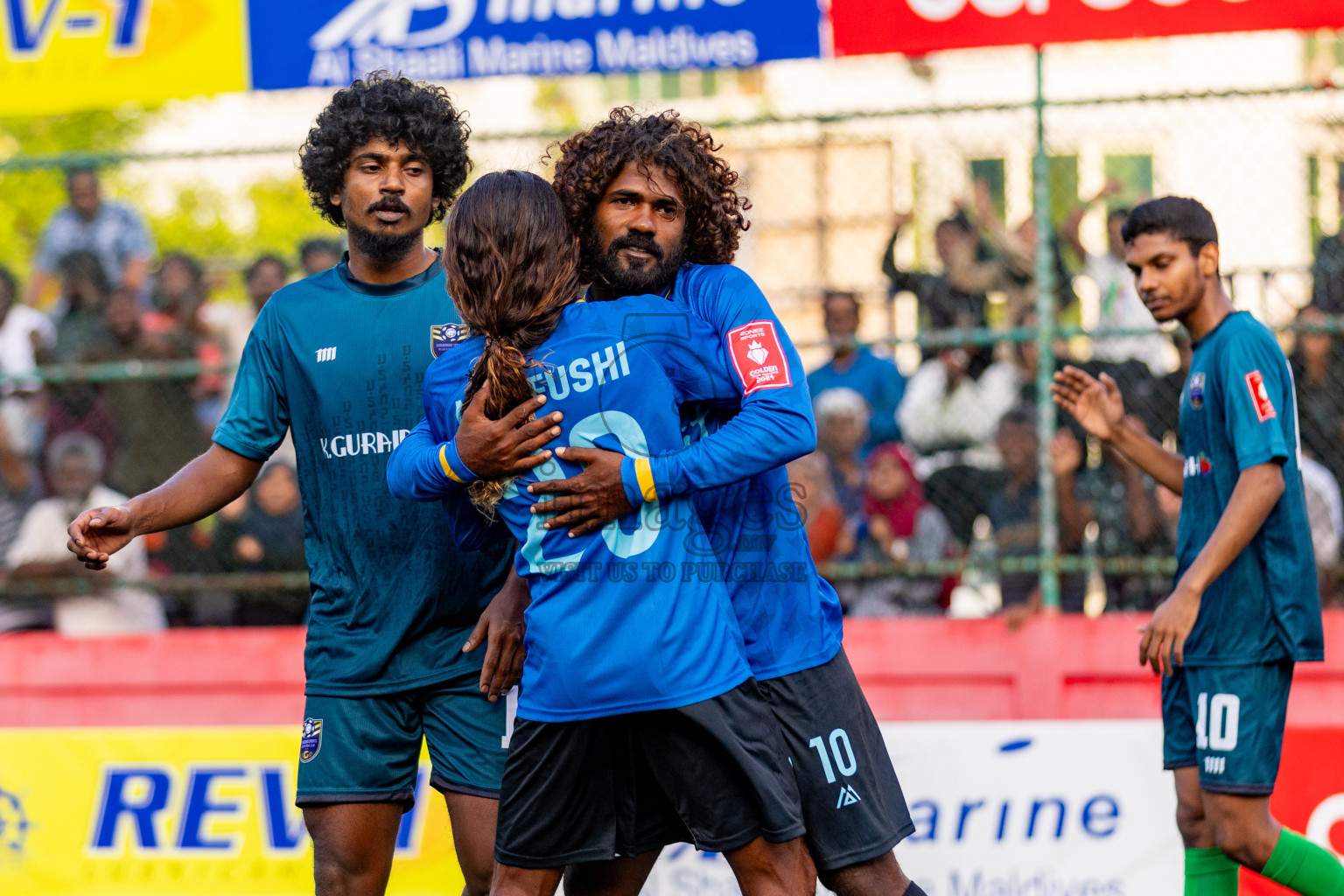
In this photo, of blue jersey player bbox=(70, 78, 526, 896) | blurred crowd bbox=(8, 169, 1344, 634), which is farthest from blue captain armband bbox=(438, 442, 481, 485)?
blurred crowd bbox=(8, 169, 1344, 634)

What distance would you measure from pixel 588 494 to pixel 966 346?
4.63 m

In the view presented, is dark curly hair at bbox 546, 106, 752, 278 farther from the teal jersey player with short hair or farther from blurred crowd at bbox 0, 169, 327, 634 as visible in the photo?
blurred crowd at bbox 0, 169, 327, 634

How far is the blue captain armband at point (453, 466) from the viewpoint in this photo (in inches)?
119

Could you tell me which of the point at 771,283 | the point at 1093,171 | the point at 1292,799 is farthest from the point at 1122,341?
the point at 771,283

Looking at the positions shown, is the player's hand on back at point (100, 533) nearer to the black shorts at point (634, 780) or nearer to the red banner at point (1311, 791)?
the black shorts at point (634, 780)

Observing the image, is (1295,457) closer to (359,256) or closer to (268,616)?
(359,256)

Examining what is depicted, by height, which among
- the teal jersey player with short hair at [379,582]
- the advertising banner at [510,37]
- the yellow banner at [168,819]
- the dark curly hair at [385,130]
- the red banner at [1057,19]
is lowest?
the yellow banner at [168,819]

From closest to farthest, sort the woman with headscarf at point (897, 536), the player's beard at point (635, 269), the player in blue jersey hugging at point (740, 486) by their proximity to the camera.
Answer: the player in blue jersey hugging at point (740, 486)
the player's beard at point (635, 269)
the woman with headscarf at point (897, 536)

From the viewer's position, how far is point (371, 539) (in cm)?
370

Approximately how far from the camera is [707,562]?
303 centimetres

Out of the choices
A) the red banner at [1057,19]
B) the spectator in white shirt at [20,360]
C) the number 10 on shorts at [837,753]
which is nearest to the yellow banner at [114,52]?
the spectator in white shirt at [20,360]

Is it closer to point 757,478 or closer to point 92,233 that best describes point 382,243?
point 757,478

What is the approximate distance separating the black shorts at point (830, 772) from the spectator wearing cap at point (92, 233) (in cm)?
622

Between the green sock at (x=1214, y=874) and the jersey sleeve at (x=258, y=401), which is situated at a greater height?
the jersey sleeve at (x=258, y=401)
